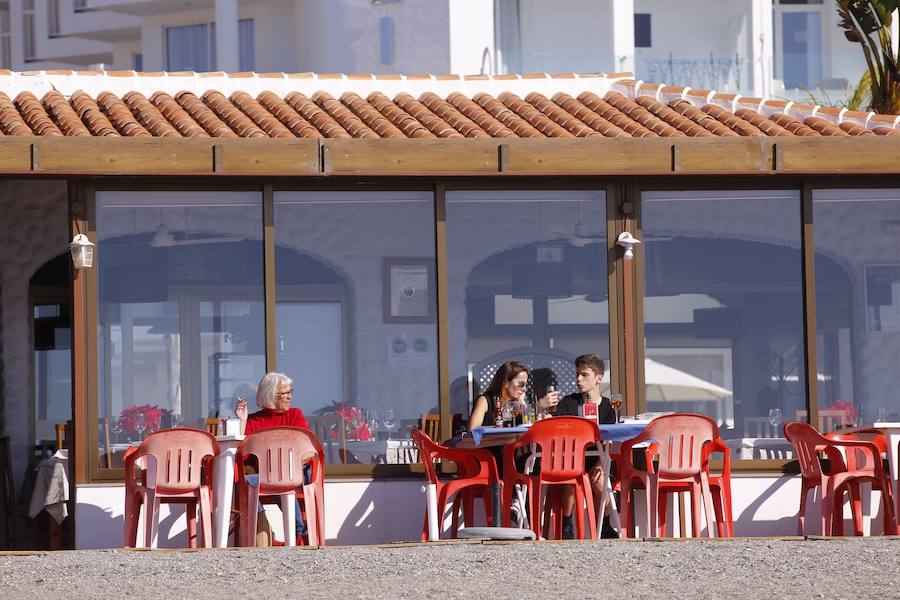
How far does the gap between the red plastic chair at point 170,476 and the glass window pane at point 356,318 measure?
1432 mm

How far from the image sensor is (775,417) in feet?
39.1

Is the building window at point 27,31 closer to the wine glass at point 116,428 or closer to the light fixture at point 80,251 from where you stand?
the light fixture at point 80,251

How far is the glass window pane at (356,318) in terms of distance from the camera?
1181 centimetres

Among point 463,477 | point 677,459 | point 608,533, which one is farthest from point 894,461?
point 463,477

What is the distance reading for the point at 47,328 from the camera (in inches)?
627

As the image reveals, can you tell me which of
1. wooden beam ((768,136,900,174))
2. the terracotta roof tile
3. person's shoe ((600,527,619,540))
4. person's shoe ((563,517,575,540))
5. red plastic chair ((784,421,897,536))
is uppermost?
the terracotta roof tile

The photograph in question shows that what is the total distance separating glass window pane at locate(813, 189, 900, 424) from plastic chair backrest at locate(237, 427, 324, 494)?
3.83m

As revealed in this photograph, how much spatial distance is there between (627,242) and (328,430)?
7.90 feet

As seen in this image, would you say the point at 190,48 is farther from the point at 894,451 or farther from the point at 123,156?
the point at 894,451

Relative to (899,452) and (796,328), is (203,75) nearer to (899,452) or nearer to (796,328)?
(796,328)

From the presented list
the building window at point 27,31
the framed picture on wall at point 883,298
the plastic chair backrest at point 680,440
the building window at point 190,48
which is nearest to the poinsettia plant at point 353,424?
the plastic chair backrest at point 680,440

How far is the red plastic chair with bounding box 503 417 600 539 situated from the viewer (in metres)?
10.3

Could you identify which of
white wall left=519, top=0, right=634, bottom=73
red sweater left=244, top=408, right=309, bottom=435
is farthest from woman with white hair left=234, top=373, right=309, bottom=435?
white wall left=519, top=0, right=634, bottom=73

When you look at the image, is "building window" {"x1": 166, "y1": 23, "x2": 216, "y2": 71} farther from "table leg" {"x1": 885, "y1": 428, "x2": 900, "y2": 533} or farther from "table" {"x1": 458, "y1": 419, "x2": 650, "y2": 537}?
"table leg" {"x1": 885, "y1": 428, "x2": 900, "y2": 533}
